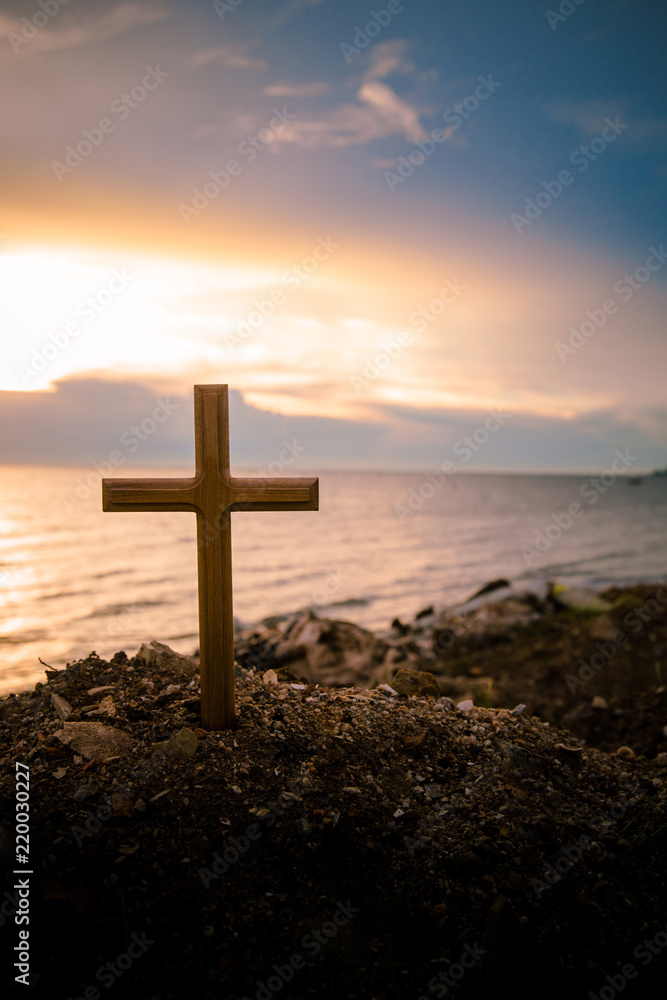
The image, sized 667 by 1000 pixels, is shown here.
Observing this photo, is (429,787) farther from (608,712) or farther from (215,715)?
(608,712)

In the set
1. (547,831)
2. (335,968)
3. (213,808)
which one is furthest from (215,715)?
(547,831)

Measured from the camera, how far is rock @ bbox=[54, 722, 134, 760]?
407 centimetres

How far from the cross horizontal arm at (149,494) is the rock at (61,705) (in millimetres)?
1501

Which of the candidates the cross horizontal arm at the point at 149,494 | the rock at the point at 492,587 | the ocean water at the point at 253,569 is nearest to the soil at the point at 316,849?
the cross horizontal arm at the point at 149,494

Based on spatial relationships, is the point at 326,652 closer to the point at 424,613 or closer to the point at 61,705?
the point at 61,705

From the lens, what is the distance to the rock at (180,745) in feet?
13.3

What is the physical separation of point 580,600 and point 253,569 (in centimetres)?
1102

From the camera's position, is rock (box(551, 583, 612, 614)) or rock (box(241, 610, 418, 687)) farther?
rock (box(551, 583, 612, 614))

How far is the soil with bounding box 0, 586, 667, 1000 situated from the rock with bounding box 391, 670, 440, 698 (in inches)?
13.7

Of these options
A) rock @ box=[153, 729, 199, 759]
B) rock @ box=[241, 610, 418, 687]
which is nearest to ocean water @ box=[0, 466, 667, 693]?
rock @ box=[241, 610, 418, 687]

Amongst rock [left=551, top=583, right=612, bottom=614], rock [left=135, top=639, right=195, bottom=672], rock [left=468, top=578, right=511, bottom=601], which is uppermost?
rock [left=135, top=639, right=195, bottom=672]

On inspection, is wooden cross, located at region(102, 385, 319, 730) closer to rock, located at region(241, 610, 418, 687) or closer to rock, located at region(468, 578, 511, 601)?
rock, located at region(241, 610, 418, 687)

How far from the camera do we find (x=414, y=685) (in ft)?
18.8

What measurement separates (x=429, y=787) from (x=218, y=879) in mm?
1508
